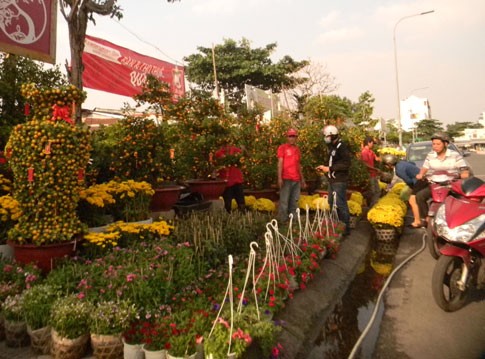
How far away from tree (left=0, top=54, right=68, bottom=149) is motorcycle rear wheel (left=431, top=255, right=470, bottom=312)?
6830 mm

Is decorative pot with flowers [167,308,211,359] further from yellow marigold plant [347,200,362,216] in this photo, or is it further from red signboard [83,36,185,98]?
red signboard [83,36,185,98]

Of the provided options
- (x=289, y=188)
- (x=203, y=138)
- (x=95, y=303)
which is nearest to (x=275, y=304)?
(x=95, y=303)

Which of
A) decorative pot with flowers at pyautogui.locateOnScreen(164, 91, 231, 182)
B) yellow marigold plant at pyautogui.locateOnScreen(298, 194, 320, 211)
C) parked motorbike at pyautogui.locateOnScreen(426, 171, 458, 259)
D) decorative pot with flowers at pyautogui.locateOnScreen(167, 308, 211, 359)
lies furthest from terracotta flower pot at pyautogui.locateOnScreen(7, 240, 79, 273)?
yellow marigold plant at pyautogui.locateOnScreen(298, 194, 320, 211)

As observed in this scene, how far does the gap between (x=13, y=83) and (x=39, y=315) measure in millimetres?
5645

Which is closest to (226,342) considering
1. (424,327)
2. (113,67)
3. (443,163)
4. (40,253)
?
(424,327)

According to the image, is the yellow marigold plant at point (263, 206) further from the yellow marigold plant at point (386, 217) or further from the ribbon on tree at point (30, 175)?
the ribbon on tree at point (30, 175)

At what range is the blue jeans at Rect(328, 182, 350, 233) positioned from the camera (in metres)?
7.25

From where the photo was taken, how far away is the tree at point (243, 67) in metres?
31.3

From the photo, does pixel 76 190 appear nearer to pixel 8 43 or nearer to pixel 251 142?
pixel 8 43

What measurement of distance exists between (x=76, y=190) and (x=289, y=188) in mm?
4307

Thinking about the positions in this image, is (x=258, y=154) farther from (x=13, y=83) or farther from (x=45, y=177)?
(x=45, y=177)

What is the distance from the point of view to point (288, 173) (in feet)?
24.9

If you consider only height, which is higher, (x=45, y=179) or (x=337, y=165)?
(x=45, y=179)

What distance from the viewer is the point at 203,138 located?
824cm
